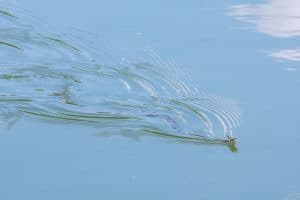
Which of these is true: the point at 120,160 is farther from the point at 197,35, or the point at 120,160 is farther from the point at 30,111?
the point at 197,35

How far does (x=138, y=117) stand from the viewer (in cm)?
265

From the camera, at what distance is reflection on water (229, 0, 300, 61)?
324 cm

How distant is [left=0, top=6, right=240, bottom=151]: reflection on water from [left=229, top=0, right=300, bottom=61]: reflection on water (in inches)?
22.1

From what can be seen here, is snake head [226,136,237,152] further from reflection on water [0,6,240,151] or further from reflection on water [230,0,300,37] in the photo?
reflection on water [230,0,300,37]

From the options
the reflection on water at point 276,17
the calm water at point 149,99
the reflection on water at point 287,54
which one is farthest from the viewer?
the reflection on water at point 276,17

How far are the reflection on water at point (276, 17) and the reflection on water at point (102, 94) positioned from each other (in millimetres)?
561

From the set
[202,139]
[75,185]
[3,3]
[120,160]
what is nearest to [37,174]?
[75,185]

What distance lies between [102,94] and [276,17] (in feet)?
3.59

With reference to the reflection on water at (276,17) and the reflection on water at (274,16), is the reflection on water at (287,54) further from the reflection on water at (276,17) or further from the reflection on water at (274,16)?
the reflection on water at (274,16)

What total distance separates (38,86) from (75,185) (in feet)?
2.51

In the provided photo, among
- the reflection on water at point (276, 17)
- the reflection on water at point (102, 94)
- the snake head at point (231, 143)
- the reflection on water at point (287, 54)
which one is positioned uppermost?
the reflection on water at point (276, 17)

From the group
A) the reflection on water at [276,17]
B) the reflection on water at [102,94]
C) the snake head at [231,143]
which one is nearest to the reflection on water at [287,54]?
the reflection on water at [276,17]

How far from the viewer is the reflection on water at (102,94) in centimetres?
261

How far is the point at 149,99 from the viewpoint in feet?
9.12
